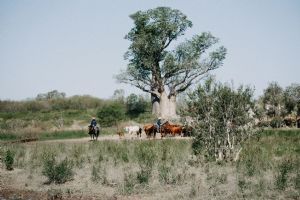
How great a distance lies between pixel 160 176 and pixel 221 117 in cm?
441

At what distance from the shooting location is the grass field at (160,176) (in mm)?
12023

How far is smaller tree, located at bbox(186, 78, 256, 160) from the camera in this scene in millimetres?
16266

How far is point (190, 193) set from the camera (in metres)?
11.9

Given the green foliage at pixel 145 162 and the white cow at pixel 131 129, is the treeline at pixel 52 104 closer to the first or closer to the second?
the white cow at pixel 131 129

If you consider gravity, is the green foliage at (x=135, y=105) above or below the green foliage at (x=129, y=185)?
above

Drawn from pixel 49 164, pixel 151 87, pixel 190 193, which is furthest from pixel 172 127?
pixel 190 193

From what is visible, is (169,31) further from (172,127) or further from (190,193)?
(190,193)

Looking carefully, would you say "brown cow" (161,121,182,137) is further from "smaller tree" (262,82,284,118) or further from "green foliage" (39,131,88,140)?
"smaller tree" (262,82,284,118)

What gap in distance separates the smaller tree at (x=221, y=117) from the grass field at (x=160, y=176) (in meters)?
0.78

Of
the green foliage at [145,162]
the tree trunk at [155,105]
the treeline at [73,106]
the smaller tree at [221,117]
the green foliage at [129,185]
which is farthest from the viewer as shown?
the treeline at [73,106]

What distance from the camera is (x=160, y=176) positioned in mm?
13758

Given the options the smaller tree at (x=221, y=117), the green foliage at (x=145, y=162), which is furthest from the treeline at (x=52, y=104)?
the smaller tree at (x=221, y=117)

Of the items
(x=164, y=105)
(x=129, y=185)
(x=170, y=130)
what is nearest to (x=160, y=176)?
(x=129, y=185)

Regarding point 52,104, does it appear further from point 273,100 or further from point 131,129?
point 273,100
